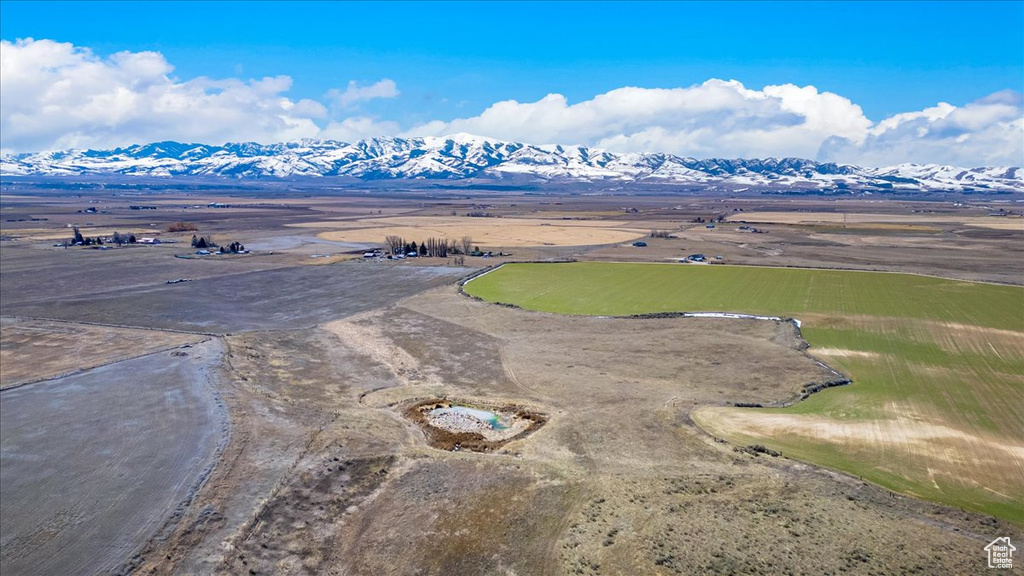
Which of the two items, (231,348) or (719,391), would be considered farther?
(231,348)

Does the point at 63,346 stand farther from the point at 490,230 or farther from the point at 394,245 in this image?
the point at 490,230

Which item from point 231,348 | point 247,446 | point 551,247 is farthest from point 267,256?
point 247,446

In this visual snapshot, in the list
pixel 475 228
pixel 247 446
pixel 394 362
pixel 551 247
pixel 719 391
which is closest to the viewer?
pixel 247 446

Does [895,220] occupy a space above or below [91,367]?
above

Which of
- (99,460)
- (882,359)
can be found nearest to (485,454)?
(99,460)

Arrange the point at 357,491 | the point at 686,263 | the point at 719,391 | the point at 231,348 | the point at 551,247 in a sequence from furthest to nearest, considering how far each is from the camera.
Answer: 1. the point at 551,247
2. the point at 686,263
3. the point at 231,348
4. the point at 719,391
5. the point at 357,491

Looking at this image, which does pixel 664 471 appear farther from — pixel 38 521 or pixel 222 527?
pixel 38 521

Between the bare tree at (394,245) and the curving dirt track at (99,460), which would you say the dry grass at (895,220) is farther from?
the curving dirt track at (99,460)
